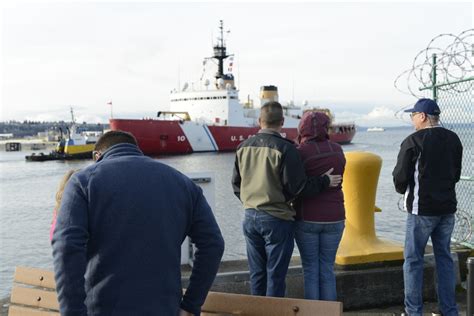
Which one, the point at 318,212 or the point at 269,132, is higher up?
the point at 269,132

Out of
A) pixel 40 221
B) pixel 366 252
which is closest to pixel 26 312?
pixel 366 252

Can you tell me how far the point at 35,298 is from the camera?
2.81 meters

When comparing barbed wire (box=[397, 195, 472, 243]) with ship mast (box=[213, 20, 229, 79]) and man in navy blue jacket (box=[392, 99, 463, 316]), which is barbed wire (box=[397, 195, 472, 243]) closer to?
man in navy blue jacket (box=[392, 99, 463, 316])

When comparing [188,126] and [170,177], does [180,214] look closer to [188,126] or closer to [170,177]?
[170,177]

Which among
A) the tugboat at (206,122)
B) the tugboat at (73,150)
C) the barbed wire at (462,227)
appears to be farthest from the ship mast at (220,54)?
the barbed wire at (462,227)

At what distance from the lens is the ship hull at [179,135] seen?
40.8m

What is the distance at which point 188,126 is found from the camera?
43.9 metres

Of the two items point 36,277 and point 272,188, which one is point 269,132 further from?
point 36,277

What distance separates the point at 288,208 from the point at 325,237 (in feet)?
1.16

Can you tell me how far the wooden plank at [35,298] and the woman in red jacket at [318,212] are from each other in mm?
1591

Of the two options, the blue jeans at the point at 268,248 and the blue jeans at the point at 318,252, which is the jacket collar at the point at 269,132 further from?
the blue jeans at the point at 318,252

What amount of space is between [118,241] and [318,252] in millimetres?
1921

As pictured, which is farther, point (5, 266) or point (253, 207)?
point (5, 266)

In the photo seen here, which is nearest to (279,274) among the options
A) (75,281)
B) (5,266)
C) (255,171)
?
(255,171)
